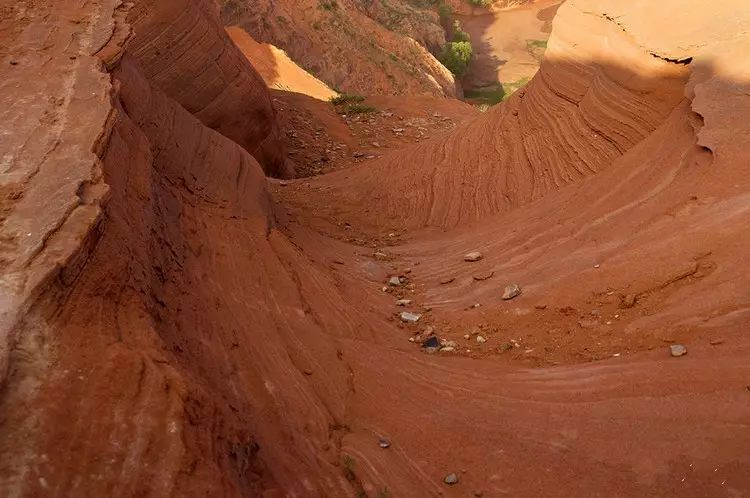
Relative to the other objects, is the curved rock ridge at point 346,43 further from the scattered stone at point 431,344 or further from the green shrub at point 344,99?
the scattered stone at point 431,344

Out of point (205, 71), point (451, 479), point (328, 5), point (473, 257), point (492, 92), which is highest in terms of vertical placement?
point (205, 71)

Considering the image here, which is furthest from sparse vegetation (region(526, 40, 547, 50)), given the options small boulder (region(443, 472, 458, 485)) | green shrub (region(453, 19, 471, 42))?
small boulder (region(443, 472, 458, 485))

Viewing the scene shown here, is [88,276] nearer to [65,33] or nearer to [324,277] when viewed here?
[324,277]

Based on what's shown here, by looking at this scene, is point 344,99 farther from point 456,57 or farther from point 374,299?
point 456,57

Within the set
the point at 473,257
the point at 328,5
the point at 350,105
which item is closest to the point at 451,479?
the point at 473,257

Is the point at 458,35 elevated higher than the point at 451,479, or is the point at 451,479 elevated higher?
the point at 451,479

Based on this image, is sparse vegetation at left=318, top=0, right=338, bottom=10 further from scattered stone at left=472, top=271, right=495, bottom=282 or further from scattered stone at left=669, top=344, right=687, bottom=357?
scattered stone at left=669, top=344, right=687, bottom=357

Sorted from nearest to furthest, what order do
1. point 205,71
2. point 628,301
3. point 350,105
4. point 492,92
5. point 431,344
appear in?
point 628,301 < point 431,344 < point 205,71 < point 350,105 < point 492,92

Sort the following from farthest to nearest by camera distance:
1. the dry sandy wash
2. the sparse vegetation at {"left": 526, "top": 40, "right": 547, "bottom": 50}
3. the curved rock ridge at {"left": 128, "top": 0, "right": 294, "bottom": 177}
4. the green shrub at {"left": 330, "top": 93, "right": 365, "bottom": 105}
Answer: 1. the sparse vegetation at {"left": 526, "top": 40, "right": 547, "bottom": 50}
2. the green shrub at {"left": 330, "top": 93, "right": 365, "bottom": 105}
3. the curved rock ridge at {"left": 128, "top": 0, "right": 294, "bottom": 177}
4. the dry sandy wash
